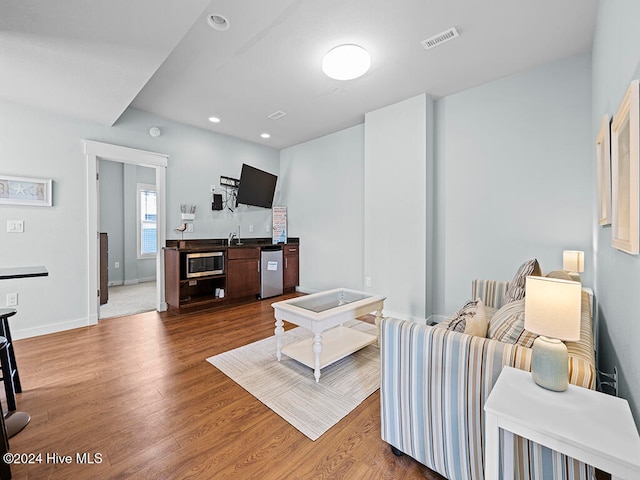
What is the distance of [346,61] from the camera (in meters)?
2.58

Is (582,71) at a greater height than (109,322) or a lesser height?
greater

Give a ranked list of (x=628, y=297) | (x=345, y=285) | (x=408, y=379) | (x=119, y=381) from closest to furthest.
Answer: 1. (x=628, y=297)
2. (x=408, y=379)
3. (x=119, y=381)
4. (x=345, y=285)

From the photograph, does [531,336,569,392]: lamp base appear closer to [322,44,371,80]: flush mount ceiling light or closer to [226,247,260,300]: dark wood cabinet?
[322,44,371,80]: flush mount ceiling light

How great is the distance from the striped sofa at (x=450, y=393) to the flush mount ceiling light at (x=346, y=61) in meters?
2.33

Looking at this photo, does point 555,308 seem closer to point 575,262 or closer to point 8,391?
point 575,262

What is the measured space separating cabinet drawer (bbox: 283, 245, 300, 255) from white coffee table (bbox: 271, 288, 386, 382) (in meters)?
2.40

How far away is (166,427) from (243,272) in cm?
301

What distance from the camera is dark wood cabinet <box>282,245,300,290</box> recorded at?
536cm

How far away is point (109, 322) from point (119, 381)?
1815 millimetres

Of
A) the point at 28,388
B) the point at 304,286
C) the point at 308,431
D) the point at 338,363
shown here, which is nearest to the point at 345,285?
the point at 304,286

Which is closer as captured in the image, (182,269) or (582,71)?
(582,71)

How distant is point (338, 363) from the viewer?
259 cm

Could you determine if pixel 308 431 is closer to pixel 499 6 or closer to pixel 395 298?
pixel 395 298

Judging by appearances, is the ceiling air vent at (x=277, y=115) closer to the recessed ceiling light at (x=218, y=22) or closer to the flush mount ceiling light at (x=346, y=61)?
the flush mount ceiling light at (x=346, y=61)
